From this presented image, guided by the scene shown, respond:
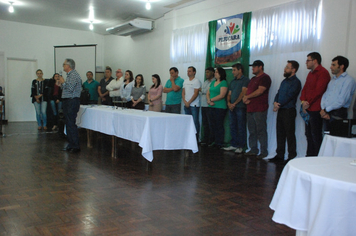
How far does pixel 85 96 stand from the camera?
7379mm

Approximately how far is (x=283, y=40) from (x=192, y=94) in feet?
6.84

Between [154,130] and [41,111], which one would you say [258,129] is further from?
[41,111]

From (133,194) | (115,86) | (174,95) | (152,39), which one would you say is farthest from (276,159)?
(152,39)

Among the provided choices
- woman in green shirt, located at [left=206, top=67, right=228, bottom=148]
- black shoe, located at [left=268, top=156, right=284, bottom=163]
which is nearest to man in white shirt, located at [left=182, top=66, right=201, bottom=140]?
woman in green shirt, located at [left=206, top=67, right=228, bottom=148]

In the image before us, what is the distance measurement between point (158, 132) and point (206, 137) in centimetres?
252

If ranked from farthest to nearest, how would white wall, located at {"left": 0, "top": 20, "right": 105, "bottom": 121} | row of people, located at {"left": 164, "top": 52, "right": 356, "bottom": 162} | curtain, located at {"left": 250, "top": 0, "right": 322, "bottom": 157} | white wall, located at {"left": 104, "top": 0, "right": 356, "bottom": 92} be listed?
white wall, located at {"left": 0, "top": 20, "right": 105, "bottom": 121} < curtain, located at {"left": 250, "top": 0, "right": 322, "bottom": 157} < white wall, located at {"left": 104, "top": 0, "right": 356, "bottom": 92} < row of people, located at {"left": 164, "top": 52, "right": 356, "bottom": 162}

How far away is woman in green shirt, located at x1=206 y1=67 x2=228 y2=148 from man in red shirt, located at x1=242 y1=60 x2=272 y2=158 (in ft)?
1.99

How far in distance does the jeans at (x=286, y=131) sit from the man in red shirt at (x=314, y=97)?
0.28 meters

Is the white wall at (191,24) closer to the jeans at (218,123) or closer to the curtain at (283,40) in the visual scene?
the curtain at (283,40)

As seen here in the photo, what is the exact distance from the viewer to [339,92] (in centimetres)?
380

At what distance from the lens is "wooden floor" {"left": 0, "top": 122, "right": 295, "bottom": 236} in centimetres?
225

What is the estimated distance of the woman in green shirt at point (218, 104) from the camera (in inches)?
223

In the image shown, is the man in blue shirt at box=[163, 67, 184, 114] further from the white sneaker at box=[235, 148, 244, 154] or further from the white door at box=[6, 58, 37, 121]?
the white door at box=[6, 58, 37, 121]

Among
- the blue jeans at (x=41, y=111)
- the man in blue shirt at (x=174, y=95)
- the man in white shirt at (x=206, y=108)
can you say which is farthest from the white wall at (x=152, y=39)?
the blue jeans at (x=41, y=111)
